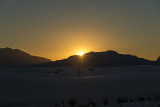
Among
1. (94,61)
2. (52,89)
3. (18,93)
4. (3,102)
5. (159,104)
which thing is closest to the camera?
(159,104)

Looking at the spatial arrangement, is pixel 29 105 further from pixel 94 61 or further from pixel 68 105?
pixel 94 61

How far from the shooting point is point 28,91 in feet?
39.7

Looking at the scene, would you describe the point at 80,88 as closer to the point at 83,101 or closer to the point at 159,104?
the point at 83,101

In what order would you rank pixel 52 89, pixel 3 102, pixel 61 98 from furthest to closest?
1. pixel 52 89
2. pixel 61 98
3. pixel 3 102

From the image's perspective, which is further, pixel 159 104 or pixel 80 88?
pixel 80 88

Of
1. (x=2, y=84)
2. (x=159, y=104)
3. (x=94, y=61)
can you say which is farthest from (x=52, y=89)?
(x=94, y=61)

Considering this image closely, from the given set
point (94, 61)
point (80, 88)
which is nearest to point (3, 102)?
point (80, 88)

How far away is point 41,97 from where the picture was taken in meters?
10.9

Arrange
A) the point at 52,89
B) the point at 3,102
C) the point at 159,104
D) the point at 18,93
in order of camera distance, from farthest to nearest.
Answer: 1. the point at 52,89
2. the point at 18,93
3. the point at 3,102
4. the point at 159,104

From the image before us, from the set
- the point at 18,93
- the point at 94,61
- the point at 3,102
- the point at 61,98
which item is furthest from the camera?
the point at 94,61

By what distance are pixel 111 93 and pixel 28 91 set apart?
4555 mm

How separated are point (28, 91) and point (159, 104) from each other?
22.6ft

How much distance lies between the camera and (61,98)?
10.7m

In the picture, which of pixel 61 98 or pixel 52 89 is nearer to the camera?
pixel 61 98
